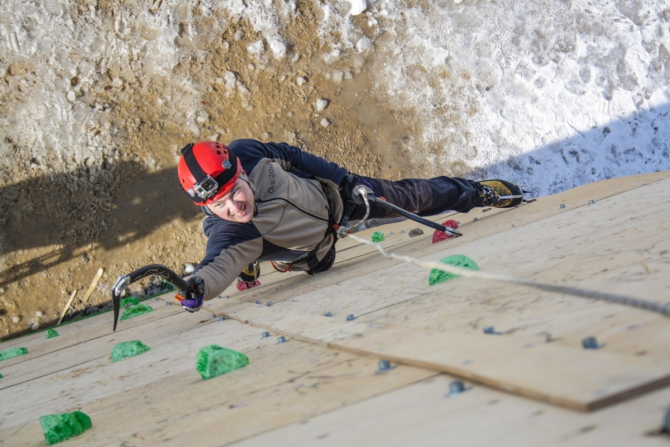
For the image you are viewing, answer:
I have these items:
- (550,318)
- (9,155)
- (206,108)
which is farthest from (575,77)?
(9,155)

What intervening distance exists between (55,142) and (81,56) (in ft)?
3.10

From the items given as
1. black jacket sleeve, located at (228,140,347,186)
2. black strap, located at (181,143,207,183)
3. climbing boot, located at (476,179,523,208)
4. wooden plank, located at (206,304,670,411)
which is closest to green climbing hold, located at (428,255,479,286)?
wooden plank, located at (206,304,670,411)

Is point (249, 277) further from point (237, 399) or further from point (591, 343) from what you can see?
point (591, 343)

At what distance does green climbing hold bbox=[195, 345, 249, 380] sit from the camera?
1.71m

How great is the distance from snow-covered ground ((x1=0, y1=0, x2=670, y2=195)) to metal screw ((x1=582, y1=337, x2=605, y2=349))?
4.64 meters

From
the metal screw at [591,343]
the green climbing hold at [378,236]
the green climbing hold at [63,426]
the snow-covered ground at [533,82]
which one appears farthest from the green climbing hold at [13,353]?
the snow-covered ground at [533,82]

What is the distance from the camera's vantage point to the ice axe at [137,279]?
2289mm

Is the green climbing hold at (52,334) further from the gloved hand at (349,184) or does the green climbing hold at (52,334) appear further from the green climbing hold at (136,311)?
the gloved hand at (349,184)

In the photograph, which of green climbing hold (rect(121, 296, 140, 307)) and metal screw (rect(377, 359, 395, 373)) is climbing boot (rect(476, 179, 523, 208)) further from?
green climbing hold (rect(121, 296, 140, 307))

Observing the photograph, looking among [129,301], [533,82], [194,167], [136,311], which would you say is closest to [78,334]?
[136,311]

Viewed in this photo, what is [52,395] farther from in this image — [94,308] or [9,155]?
[9,155]

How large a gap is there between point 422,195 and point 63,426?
8.52 feet

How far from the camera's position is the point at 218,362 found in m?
1.73

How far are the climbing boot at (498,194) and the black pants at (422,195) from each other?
0.08 metres
